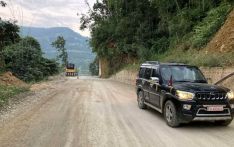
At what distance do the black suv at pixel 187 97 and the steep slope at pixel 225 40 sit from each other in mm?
10365

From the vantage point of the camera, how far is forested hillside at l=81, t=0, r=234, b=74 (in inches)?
1093

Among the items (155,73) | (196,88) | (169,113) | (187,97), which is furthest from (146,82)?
(187,97)

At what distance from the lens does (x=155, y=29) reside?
1838 inches

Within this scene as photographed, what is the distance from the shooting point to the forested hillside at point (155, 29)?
27.8 metres

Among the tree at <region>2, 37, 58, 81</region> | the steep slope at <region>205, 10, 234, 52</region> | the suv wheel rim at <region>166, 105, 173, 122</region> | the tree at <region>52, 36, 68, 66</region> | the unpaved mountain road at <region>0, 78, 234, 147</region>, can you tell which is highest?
the tree at <region>52, 36, 68, 66</region>

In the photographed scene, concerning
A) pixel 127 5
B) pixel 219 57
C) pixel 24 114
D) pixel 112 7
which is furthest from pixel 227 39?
pixel 112 7

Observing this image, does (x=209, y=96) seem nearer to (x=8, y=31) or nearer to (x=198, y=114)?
(x=198, y=114)

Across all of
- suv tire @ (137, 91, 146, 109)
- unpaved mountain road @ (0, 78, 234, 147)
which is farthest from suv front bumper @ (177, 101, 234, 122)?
suv tire @ (137, 91, 146, 109)

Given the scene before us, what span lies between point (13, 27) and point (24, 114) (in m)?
15.7

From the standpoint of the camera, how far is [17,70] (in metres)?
33.4

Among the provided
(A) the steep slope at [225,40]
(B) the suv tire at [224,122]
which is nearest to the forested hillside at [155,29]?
(A) the steep slope at [225,40]

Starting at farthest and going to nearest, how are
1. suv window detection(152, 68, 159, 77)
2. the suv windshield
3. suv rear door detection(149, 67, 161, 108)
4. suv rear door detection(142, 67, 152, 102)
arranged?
suv rear door detection(142, 67, 152, 102), suv window detection(152, 68, 159, 77), suv rear door detection(149, 67, 161, 108), the suv windshield

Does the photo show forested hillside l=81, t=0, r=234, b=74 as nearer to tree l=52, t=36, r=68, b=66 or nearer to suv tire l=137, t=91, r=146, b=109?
suv tire l=137, t=91, r=146, b=109

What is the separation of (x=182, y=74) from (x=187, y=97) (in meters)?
2.03
